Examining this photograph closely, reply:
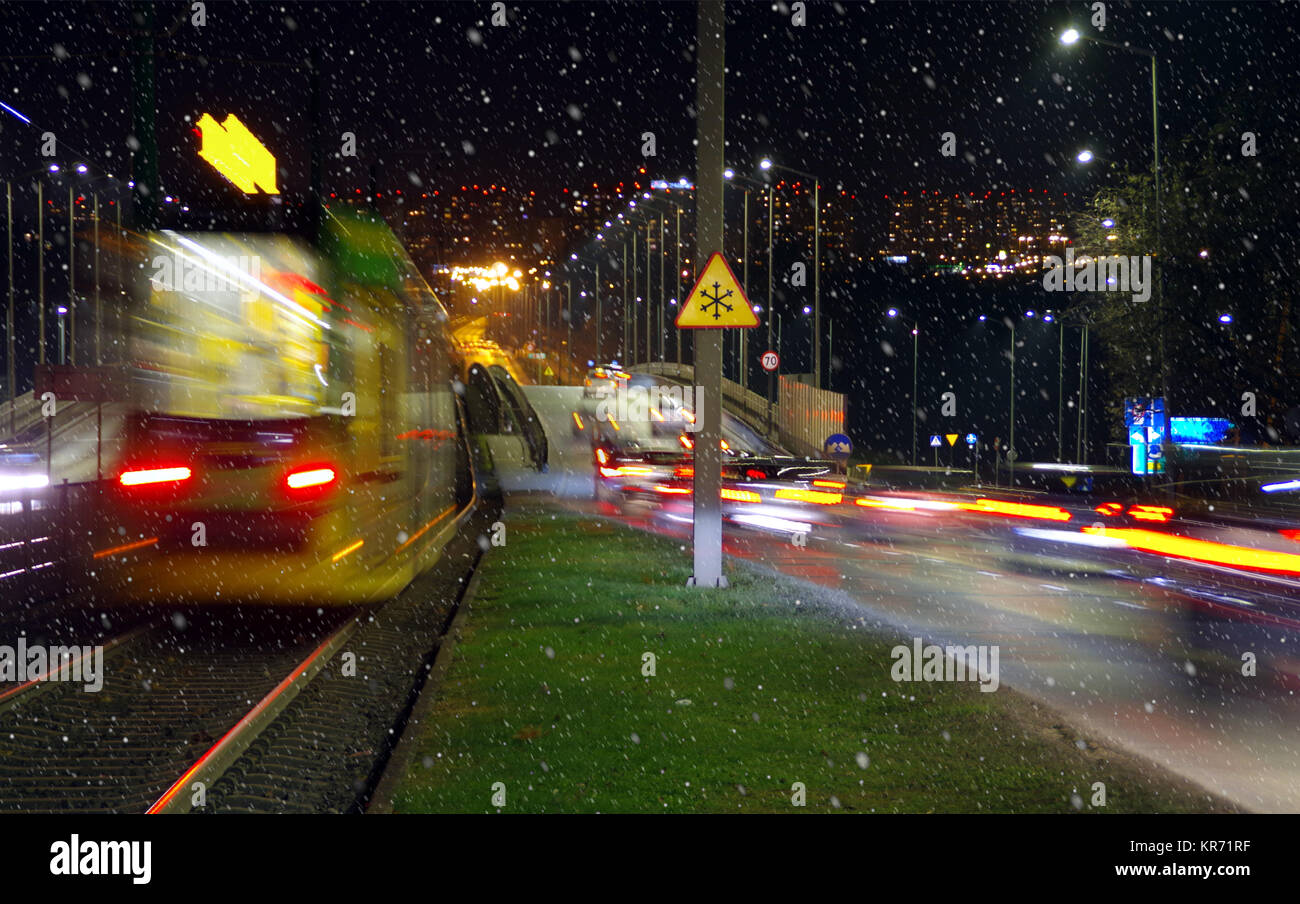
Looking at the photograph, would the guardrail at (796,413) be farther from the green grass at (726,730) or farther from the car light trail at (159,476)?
the car light trail at (159,476)

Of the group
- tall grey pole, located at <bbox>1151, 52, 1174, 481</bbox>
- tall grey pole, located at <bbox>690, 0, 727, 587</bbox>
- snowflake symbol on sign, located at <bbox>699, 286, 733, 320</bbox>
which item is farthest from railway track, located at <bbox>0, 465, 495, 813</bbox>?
tall grey pole, located at <bbox>1151, 52, 1174, 481</bbox>

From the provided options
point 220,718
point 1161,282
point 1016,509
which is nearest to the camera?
point 220,718

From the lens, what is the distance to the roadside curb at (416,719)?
5.92m

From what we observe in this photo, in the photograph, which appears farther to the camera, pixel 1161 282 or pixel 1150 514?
pixel 1161 282

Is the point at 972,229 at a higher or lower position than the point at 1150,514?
higher

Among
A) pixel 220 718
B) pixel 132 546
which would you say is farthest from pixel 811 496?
pixel 220 718

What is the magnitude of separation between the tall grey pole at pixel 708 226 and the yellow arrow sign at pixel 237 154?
4.71 metres

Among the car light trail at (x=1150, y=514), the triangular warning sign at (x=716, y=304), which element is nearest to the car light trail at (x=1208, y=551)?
the car light trail at (x=1150, y=514)

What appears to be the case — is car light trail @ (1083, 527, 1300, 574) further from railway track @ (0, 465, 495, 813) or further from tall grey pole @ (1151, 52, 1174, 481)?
railway track @ (0, 465, 495, 813)

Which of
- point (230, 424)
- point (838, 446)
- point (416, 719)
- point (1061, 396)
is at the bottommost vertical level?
point (416, 719)

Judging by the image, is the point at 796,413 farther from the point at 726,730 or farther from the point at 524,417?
the point at 726,730

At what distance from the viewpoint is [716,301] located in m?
12.8

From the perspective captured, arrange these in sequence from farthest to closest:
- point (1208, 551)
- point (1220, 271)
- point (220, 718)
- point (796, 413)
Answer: point (796, 413) < point (1220, 271) < point (1208, 551) < point (220, 718)

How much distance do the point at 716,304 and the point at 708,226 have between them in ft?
4.77
